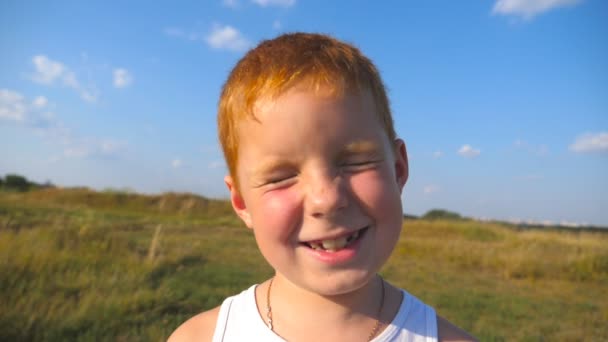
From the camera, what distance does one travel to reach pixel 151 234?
42.6 feet

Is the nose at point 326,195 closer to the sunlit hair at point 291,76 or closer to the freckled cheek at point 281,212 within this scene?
the freckled cheek at point 281,212

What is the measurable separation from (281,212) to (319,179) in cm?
15

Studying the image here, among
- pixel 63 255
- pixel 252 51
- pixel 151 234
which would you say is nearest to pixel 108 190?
pixel 151 234

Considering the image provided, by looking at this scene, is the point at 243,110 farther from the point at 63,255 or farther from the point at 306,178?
the point at 63,255

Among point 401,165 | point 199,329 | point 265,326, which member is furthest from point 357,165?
point 199,329

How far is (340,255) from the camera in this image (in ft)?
4.11

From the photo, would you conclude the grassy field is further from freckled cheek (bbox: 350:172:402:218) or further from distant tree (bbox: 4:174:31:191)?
distant tree (bbox: 4:174:31:191)

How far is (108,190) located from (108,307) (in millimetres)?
21496

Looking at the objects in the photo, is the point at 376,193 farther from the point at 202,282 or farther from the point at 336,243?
the point at 202,282

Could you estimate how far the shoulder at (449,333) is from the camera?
1.54m

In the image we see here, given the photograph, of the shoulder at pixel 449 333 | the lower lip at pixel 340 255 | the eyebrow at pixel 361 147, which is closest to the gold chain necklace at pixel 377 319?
the shoulder at pixel 449 333

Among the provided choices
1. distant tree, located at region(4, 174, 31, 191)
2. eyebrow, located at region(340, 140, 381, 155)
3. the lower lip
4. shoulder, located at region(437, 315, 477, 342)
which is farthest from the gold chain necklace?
distant tree, located at region(4, 174, 31, 191)

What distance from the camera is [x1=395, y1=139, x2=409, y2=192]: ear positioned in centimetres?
153

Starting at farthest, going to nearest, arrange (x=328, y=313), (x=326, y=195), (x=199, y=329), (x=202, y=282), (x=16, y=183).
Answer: (x=16, y=183)
(x=202, y=282)
(x=199, y=329)
(x=328, y=313)
(x=326, y=195)
